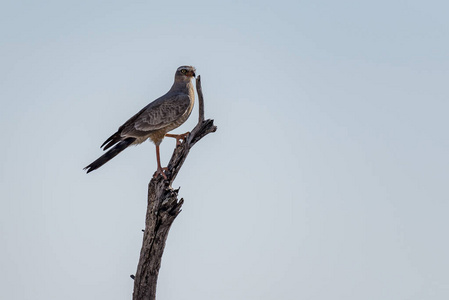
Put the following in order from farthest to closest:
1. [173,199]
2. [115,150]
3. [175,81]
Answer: [175,81] < [115,150] < [173,199]

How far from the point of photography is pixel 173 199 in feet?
38.2

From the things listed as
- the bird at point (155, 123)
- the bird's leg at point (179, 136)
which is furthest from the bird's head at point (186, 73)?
the bird's leg at point (179, 136)

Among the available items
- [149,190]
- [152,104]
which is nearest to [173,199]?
[149,190]

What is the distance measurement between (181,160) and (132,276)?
2222mm

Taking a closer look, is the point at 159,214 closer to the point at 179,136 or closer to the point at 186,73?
the point at 179,136

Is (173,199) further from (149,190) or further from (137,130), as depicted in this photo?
(137,130)

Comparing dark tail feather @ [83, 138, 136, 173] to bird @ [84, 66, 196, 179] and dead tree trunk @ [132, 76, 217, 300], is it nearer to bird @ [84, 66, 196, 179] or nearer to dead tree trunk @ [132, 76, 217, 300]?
bird @ [84, 66, 196, 179]

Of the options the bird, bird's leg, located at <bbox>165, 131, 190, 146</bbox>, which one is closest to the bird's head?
the bird

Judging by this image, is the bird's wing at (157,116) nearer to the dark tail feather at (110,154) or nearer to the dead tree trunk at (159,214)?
the dark tail feather at (110,154)

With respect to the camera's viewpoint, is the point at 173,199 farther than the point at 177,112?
No

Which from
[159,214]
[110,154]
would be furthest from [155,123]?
[159,214]

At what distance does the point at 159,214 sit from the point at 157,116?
203 centimetres

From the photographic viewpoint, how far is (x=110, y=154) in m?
12.3

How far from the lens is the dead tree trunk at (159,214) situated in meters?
11.7
